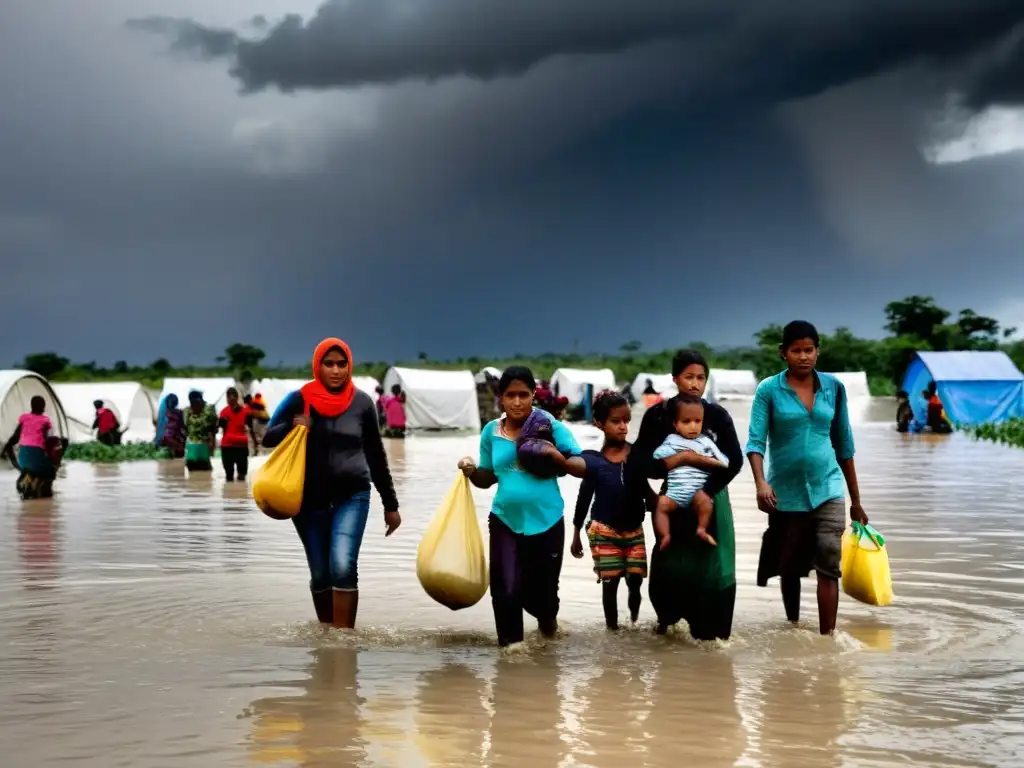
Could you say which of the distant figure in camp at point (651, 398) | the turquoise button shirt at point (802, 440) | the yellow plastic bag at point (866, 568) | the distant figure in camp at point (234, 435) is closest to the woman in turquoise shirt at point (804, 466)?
the turquoise button shirt at point (802, 440)

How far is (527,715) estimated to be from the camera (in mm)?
4969

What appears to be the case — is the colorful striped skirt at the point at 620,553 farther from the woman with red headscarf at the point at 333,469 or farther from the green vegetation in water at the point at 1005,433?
the green vegetation in water at the point at 1005,433

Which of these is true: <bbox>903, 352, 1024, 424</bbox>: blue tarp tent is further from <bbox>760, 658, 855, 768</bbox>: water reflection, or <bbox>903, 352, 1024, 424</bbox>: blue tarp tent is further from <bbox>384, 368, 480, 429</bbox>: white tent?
<bbox>760, 658, 855, 768</bbox>: water reflection

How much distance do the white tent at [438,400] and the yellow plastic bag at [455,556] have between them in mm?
34755

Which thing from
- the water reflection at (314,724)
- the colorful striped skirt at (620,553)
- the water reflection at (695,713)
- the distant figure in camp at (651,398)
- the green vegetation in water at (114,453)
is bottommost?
the water reflection at (695,713)

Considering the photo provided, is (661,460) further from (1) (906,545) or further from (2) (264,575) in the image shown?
(1) (906,545)

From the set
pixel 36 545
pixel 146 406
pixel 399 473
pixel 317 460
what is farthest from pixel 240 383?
pixel 317 460

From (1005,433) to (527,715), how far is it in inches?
978

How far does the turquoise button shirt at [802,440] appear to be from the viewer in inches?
255

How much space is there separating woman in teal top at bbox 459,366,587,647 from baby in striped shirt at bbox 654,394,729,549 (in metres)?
0.45

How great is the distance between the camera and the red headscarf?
6367mm

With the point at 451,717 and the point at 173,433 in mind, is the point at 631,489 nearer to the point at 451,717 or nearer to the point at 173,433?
the point at 451,717

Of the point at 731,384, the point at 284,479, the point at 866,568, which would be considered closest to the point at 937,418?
the point at 866,568

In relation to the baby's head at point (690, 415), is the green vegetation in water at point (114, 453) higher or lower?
lower
